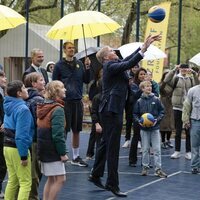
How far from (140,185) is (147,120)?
3.59 feet

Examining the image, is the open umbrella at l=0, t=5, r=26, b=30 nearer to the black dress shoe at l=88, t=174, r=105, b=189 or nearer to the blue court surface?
the blue court surface

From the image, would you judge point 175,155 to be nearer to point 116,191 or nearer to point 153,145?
point 153,145

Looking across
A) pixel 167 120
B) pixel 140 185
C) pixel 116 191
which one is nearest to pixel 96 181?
pixel 116 191

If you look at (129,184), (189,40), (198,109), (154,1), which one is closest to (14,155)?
(129,184)

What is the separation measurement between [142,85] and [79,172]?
1845 mm

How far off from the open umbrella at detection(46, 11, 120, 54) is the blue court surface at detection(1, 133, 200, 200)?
95.5 inches

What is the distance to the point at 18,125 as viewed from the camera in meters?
5.80

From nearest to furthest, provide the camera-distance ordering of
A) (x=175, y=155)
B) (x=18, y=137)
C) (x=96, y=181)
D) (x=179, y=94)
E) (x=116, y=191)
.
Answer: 1. (x=18, y=137)
2. (x=116, y=191)
3. (x=96, y=181)
4. (x=175, y=155)
5. (x=179, y=94)

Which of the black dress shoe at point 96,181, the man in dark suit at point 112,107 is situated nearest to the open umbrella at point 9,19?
the man in dark suit at point 112,107

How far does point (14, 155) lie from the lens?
5.94 meters

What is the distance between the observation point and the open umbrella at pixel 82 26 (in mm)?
9289

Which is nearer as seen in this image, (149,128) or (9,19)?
(9,19)

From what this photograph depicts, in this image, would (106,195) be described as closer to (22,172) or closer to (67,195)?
(67,195)

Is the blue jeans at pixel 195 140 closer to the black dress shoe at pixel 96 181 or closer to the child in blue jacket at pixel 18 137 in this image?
the black dress shoe at pixel 96 181
